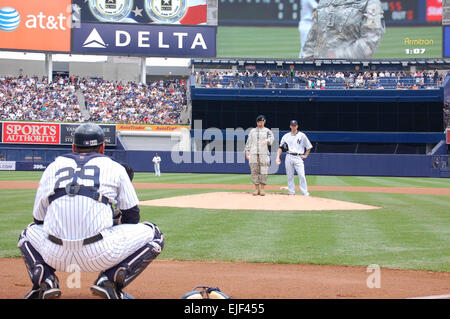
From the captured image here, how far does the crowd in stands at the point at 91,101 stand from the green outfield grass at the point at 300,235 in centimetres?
3234

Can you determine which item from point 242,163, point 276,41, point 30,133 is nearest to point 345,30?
point 276,41

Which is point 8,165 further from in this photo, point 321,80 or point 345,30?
point 345,30

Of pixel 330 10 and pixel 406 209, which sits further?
pixel 330 10

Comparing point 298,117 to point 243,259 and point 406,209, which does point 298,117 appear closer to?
point 406,209

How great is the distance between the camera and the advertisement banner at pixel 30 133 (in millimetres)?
41438

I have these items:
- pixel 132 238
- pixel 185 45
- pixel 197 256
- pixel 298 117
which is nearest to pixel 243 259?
pixel 197 256

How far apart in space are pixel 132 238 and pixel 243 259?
2979 millimetres

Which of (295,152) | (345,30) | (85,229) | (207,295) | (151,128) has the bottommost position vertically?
(207,295)

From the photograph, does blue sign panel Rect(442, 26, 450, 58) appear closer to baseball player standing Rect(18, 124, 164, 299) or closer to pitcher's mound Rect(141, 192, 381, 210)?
pitcher's mound Rect(141, 192, 381, 210)

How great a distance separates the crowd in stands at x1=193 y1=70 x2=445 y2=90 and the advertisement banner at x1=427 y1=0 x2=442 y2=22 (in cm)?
423

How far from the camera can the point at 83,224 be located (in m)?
4.30

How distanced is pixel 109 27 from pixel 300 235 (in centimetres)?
3993

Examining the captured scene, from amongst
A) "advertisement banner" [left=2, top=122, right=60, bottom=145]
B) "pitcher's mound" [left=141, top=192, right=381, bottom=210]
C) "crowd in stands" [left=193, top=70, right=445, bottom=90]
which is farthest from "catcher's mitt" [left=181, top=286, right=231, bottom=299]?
"crowd in stands" [left=193, top=70, right=445, bottom=90]
